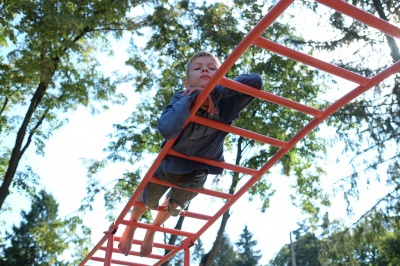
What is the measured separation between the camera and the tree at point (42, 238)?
10.1m

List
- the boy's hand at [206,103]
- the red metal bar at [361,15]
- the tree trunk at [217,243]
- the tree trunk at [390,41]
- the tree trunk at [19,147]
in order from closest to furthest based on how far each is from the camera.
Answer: the red metal bar at [361,15]
the boy's hand at [206,103]
the tree trunk at [390,41]
the tree trunk at [19,147]
the tree trunk at [217,243]

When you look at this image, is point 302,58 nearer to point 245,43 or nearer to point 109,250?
point 245,43

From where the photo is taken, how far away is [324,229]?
32.1ft

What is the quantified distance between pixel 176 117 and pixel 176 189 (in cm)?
93

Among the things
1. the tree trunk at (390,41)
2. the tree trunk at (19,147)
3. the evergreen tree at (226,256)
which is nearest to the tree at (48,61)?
the tree trunk at (19,147)

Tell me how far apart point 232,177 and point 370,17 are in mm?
7480

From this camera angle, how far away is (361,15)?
81.2 inches

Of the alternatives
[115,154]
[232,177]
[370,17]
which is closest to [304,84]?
[232,177]

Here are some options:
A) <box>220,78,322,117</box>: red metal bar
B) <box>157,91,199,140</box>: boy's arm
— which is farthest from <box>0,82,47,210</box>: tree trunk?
<box>220,78,322,117</box>: red metal bar

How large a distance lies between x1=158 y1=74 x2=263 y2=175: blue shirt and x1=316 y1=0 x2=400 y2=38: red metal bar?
33.2 inches

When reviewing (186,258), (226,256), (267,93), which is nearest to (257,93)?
(267,93)

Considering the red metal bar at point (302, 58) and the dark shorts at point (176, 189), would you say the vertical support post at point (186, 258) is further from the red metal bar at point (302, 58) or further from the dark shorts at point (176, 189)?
the red metal bar at point (302, 58)

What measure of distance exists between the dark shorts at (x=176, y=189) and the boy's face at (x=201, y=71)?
24.4 inches

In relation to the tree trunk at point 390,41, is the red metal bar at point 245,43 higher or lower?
lower
